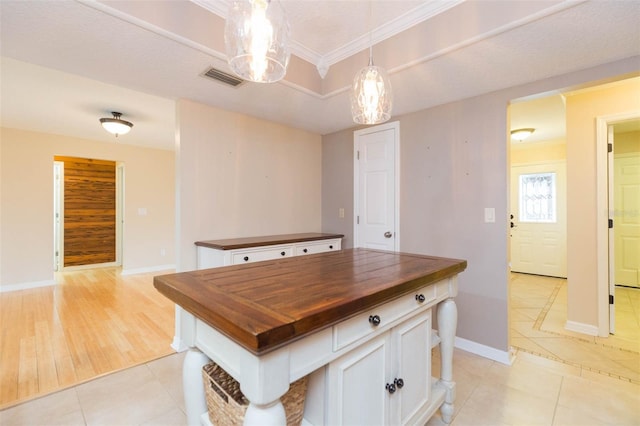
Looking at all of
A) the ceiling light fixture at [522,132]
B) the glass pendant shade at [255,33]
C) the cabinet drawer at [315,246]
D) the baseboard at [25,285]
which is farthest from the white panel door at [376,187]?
the baseboard at [25,285]

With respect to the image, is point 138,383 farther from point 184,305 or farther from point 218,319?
point 218,319

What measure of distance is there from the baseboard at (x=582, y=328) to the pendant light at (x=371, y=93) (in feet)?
9.75

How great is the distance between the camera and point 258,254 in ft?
8.70

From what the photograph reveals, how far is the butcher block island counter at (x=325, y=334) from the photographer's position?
78 centimetres

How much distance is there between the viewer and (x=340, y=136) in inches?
145

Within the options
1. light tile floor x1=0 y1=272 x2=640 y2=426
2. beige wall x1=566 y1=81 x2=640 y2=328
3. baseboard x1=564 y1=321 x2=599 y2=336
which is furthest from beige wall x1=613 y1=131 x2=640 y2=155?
light tile floor x1=0 y1=272 x2=640 y2=426

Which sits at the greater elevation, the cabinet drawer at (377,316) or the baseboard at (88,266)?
the cabinet drawer at (377,316)

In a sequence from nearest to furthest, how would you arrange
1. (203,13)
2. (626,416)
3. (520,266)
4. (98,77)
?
(626,416) → (203,13) → (98,77) → (520,266)

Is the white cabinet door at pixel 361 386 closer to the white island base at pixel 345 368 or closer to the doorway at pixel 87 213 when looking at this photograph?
the white island base at pixel 345 368

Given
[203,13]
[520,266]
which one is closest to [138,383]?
[203,13]

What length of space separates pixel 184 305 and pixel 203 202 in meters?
1.93

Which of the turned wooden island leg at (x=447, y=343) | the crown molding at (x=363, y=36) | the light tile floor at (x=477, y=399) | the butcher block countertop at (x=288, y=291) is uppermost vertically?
the crown molding at (x=363, y=36)

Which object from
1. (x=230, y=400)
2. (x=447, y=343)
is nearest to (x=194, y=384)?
(x=230, y=400)

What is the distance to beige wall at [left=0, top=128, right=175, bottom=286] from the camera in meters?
4.16
